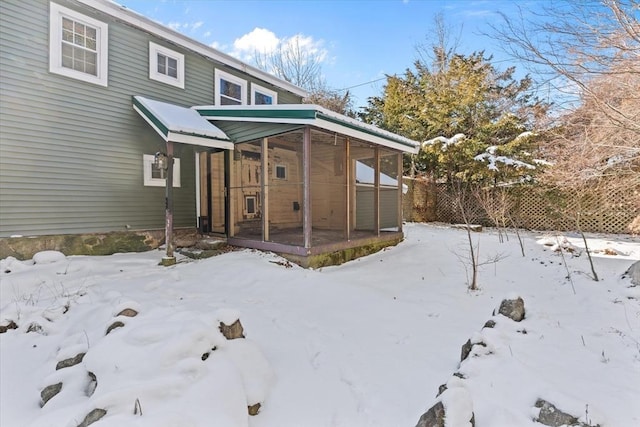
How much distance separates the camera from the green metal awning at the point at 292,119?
617cm

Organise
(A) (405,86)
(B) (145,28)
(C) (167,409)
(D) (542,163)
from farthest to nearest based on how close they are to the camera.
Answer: (A) (405,86) < (D) (542,163) < (B) (145,28) < (C) (167,409)

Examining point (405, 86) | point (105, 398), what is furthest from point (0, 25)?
point (405, 86)

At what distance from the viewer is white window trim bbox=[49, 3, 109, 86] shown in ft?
21.6

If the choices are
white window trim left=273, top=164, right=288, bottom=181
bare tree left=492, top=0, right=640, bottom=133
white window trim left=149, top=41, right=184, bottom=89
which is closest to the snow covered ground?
bare tree left=492, top=0, right=640, bottom=133

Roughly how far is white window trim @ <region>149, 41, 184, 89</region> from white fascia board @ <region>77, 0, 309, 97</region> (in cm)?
26

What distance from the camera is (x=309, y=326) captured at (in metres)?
4.20

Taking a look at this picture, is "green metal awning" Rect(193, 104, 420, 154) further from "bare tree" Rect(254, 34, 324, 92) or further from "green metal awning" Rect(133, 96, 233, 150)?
"bare tree" Rect(254, 34, 324, 92)

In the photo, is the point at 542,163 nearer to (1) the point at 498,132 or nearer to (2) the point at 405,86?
(1) the point at 498,132

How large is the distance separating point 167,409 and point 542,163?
47.5 feet

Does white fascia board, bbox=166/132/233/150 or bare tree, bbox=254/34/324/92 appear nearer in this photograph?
white fascia board, bbox=166/132/233/150

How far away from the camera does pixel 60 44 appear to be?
669 centimetres

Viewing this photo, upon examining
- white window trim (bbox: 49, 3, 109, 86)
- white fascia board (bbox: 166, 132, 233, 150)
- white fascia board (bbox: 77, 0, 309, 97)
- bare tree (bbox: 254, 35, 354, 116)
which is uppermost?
bare tree (bbox: 254, 35, 354, 116)

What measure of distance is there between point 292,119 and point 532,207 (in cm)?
1150

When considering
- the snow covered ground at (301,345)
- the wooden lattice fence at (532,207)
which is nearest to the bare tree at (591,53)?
the snow covered ground at (301,345)
